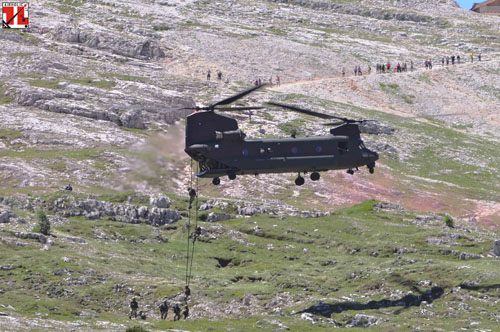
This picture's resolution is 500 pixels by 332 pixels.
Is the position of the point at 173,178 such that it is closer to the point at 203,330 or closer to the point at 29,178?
the point at 203,330

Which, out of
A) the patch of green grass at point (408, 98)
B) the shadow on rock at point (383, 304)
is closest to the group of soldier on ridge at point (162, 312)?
the shadow on rock at point (383, 304)

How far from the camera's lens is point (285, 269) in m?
78.2

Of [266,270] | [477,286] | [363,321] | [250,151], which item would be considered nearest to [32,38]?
[266,270]

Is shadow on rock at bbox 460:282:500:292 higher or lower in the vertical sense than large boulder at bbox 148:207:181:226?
Result: higher

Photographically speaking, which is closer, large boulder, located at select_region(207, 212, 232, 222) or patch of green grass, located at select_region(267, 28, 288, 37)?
large boulder, located at select_region(207, 212, 232, 222)

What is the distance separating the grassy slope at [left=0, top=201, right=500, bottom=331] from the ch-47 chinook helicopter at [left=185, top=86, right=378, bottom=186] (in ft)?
34.5

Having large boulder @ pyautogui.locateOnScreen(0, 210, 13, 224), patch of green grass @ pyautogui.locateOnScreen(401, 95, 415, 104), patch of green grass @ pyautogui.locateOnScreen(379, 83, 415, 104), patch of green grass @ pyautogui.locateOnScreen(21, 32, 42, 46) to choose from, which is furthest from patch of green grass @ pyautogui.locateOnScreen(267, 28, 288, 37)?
large boulder @ pyautogui.locateOnScreen(0, 210, 13, 224)

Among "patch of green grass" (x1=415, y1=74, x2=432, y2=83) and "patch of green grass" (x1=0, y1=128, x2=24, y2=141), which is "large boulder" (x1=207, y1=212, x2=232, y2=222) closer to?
"patch of green grass" (x1=0, y1=128, x2=24, y2=141)

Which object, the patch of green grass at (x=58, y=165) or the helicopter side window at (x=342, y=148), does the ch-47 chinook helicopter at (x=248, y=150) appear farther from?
the patch of green grass at (x=58, y=165)

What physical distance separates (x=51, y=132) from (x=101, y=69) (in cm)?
3288

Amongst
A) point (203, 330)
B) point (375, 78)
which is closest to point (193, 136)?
point (203, 330)

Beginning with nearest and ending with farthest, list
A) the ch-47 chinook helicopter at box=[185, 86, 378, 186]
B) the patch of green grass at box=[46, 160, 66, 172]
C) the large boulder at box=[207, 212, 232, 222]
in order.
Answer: the ch-47 chinook helicopter at box=[185, 86, 378, 186], the large boulder at box=[207, 212, 232, 222], the patch of green grass at box=[46, 160, 66, 172]

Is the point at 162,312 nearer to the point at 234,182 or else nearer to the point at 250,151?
the point at 250,151

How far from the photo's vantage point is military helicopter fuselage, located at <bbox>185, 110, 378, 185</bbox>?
62.9 m
